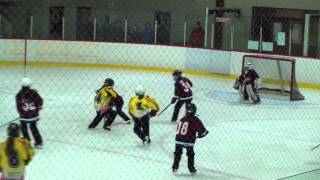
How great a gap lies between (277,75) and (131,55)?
6.11m

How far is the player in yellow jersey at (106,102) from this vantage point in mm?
11758

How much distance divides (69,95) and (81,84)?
183 cm

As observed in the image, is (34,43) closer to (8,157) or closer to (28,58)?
(28,58)

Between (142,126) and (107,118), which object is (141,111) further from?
(107,118)

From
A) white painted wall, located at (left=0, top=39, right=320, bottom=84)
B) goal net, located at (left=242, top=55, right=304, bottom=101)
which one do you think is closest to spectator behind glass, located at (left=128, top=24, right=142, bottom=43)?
white painted wall, located at (left=0, top=39, right=320, bottom=84)

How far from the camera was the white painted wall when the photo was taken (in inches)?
775

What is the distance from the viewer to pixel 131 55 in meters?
21.8

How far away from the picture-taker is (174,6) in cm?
2533

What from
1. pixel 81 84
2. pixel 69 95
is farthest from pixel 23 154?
pixel 81 84

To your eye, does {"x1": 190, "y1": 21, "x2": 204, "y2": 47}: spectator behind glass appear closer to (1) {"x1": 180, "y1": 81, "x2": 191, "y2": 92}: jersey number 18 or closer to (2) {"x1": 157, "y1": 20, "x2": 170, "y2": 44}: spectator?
(2) {"x1": 157, "y1": 20, "x2": 170, "y2": 44}: spectator

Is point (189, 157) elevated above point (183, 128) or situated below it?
below

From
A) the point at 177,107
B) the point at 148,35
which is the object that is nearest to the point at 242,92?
the point at 177,107

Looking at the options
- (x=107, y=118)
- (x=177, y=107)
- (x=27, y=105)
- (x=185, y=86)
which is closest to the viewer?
(x=27, y=105)

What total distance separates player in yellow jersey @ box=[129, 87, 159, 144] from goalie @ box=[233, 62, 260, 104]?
544 cm
